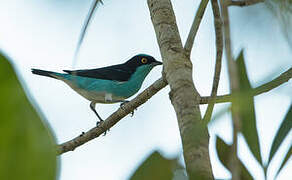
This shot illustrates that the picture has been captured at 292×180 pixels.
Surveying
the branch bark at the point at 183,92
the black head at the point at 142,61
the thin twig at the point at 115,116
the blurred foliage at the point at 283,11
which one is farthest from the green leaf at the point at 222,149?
the black head at the point at 142,61

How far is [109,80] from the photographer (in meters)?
7.23

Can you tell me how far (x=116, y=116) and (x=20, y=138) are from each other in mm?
3734

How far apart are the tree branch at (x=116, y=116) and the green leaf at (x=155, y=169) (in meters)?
2.87

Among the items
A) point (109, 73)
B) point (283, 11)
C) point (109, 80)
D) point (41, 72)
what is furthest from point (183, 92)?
point (109, 73)

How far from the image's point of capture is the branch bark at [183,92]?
1.70 feet

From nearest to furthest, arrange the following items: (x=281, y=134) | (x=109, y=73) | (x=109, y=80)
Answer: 1. (x=281, y=134)
2. (x=109, y=80)
3. (x=109, y=73)

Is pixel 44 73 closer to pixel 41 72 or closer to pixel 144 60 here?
pixel 41 72

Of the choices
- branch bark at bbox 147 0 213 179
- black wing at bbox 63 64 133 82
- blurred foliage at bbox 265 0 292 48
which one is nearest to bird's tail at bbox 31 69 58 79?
black wing at bbox 63 64 133 82

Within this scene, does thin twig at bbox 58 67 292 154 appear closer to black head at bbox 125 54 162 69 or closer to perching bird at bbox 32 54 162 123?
perching bird at bbox 32 54 162 123

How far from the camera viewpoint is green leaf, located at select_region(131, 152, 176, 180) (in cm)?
44

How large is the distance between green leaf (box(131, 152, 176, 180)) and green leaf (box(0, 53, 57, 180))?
105 millimetres

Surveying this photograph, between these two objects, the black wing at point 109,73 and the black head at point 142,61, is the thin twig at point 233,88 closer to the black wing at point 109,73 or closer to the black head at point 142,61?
the black wing at point 109,73

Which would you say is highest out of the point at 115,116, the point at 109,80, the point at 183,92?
the point at 183,92

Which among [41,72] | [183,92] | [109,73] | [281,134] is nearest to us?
[281,134]
